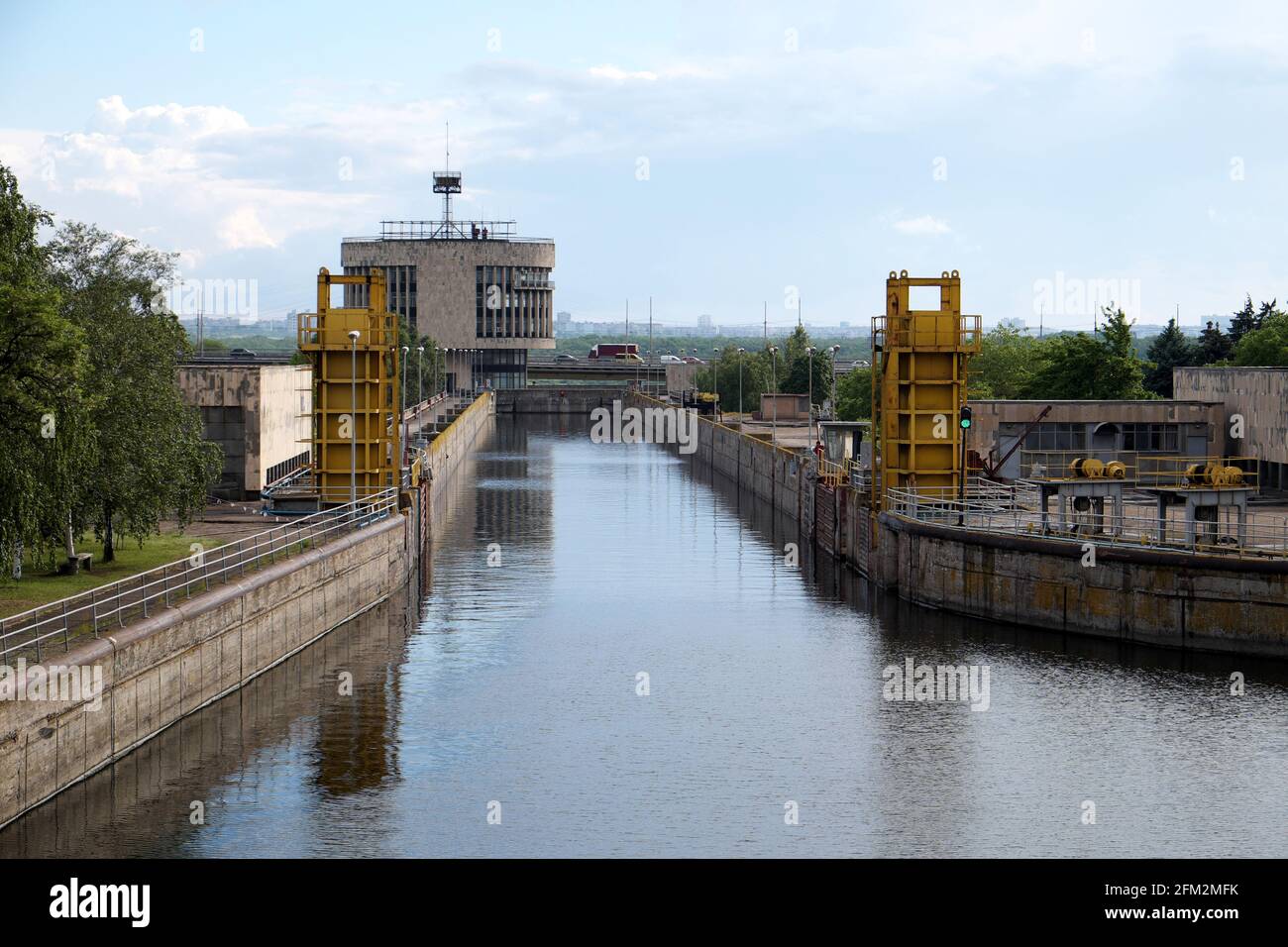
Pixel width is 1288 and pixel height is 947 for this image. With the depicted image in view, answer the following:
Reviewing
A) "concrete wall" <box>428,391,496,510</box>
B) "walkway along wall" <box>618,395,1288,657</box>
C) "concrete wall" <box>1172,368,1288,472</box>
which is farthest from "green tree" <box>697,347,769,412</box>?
"walkway along wall" <box>618,395,1288,657</box>

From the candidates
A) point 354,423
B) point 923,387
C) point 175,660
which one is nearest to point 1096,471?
point 923,387

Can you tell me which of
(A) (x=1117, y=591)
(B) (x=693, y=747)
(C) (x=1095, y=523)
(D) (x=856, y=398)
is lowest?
(B) (x=693, y=747)

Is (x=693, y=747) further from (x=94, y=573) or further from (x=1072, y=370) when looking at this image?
(x=1072, y=370)

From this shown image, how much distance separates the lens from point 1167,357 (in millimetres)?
124562

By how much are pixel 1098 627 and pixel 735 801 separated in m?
19.1

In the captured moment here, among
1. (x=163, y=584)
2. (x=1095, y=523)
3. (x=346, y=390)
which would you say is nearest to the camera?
(x=163, y=584)

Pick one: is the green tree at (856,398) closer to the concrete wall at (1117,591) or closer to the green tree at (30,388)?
the concrete wall at (1117,591)

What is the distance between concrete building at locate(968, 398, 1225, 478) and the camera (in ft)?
257

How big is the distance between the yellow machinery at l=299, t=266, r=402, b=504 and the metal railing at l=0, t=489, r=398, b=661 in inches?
61.2

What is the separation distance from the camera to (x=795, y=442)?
110 m

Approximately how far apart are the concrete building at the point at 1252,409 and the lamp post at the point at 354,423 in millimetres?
37388

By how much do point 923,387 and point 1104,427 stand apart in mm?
22304
